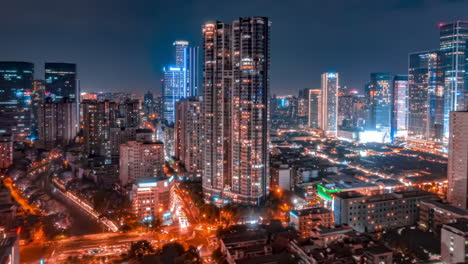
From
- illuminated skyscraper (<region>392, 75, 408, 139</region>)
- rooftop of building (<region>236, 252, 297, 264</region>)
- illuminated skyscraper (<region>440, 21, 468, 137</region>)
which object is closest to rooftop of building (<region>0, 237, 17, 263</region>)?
rooftop of building (<region>236, 252, 297, 264</region>)

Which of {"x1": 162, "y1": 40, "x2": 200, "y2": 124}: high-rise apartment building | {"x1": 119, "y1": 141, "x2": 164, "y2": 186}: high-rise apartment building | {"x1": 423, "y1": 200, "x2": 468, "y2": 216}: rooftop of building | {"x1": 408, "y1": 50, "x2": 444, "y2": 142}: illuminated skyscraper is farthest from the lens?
{"x1": 162, "y1": 40, "x2": 200, "y2": 124}: high-rise apartment building

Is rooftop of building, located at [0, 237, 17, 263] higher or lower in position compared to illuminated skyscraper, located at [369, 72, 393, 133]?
lower

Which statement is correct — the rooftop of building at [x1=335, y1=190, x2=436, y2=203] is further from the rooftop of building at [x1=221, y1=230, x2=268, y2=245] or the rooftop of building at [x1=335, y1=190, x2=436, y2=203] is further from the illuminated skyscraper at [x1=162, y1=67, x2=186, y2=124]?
the illuminated skyscraper at [x1=162, y1=67, x2=186, y2=124]

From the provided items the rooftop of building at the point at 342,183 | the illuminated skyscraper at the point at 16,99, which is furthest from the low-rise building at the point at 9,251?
the illuminated skyscraper at the point at 16,99

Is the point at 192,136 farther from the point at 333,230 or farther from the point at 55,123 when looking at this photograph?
the point at 55,123

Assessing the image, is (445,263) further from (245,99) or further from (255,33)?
(255,33)

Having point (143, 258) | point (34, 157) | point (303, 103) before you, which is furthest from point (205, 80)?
point (303, 103)
